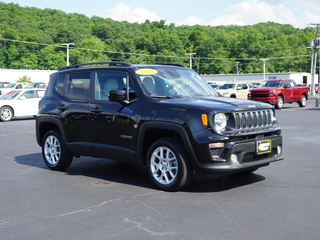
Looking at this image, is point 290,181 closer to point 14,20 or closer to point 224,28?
point 14,20

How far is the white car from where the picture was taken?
20.0 meters

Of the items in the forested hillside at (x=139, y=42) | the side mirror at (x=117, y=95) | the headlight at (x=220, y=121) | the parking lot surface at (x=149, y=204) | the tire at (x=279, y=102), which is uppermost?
the forested hillside at (x=139, y=42)

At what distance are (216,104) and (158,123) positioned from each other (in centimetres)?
87

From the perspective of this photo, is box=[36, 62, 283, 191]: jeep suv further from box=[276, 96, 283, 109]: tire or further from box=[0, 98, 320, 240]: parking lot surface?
box=[276, 96, 283, 109]: tire

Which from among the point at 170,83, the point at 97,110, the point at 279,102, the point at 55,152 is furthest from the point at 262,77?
the point at 97,110

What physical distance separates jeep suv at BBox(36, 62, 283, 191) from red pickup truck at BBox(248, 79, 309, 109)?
19.7 metres

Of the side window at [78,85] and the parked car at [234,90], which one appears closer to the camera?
the side window at [78,85]

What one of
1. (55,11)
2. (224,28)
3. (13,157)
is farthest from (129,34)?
(13,157)

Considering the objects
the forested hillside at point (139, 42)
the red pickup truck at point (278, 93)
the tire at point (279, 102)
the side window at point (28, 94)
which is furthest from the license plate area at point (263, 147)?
the forested hillside at point (139, 42)

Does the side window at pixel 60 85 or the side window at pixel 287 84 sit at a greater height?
the side window at pixel 287 84

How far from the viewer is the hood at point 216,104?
227 inches

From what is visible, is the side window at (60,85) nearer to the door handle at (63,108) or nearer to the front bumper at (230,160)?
the door handle at (63,108)

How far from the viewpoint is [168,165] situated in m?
6.00

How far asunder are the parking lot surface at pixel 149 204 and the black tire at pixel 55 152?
19cm
